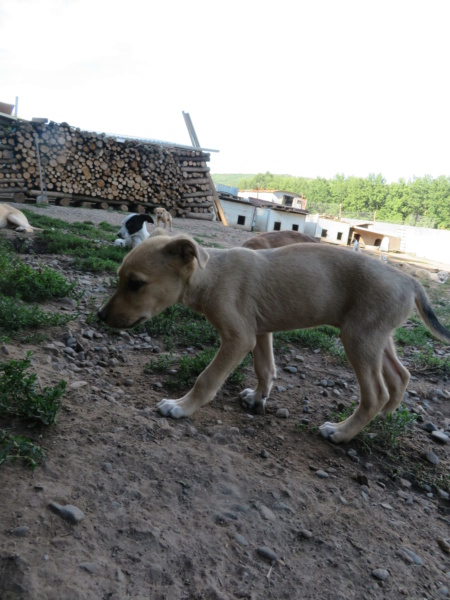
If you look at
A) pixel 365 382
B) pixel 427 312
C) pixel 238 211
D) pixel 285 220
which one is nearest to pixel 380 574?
pixel 365 382

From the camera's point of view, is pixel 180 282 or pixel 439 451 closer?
pixel 180 282

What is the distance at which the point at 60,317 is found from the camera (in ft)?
15.8

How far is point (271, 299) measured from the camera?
3.77 meters

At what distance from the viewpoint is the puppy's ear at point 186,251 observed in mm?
3422

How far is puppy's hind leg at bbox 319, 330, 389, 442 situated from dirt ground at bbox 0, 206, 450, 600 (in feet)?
0.52

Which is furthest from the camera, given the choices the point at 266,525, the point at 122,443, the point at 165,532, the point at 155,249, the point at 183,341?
the point at 183,341

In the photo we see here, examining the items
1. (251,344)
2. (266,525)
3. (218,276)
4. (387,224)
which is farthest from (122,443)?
(387,224)

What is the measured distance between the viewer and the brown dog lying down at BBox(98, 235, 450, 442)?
3545 millimetres

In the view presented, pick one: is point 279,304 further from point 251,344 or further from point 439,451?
point 439,451

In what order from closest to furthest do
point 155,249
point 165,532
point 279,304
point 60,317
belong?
point 165,532
point 155,249
point 279,304
point 60,317

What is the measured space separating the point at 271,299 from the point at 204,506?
1.73m

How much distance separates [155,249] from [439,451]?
2.93 meters

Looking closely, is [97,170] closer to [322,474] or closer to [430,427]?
[430,427]

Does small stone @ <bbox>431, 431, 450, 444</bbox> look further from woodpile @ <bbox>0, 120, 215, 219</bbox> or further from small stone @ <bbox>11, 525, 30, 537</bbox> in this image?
woodpile @ <bbox>0, 120, 215, 219</bbox>
